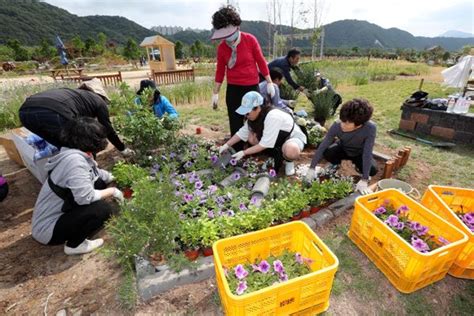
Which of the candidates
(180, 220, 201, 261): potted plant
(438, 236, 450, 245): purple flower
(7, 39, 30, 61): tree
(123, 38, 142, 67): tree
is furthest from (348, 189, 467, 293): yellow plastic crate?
(7, 39, 30, 61): tree

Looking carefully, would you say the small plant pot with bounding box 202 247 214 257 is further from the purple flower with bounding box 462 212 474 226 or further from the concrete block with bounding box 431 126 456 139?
the concrete block with bounding box 431 126 456 139

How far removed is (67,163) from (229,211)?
1283 mm

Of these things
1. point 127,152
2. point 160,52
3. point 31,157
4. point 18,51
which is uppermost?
point 18,51

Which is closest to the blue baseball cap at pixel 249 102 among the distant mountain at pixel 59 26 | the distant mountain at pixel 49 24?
the distant mountain at pixel 59 26

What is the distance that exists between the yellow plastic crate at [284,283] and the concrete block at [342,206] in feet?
2.49

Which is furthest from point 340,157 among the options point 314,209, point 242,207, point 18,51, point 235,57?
point 18,51

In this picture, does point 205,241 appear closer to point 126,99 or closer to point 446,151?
point 126,99

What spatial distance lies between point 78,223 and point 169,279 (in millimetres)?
889

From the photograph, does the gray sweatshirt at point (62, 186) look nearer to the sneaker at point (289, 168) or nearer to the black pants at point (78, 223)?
the black pants at point (78, 223)

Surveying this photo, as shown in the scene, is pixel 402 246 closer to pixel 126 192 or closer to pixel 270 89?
pixel 270 89

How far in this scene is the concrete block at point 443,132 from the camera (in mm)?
4105

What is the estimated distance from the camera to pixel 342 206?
2.42m

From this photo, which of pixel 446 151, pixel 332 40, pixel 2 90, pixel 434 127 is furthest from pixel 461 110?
pixel 332 40

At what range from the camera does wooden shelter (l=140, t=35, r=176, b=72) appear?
53.4 feet
